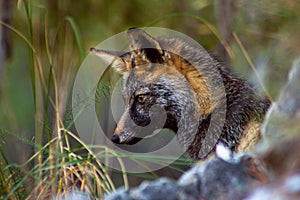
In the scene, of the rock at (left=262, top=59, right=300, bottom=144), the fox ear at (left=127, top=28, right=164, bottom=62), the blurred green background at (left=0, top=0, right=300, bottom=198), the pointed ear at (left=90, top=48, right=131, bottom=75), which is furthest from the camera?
the blurred green background at (left=0, top=0, right=300, bottom=198)

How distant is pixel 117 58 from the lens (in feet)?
11.4

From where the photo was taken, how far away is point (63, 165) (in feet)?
8.00

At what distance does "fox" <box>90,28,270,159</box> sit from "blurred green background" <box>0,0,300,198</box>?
0.71 feet

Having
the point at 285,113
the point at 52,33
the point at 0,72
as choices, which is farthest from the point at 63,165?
the point at 52,33

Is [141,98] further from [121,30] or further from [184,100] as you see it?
[121,30]

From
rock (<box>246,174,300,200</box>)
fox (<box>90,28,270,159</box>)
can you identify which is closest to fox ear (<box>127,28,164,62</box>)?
fox (<box>90,28,270,159</box>)

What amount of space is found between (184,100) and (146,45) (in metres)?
0.34

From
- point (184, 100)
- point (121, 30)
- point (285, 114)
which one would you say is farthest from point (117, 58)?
point (121, 30)

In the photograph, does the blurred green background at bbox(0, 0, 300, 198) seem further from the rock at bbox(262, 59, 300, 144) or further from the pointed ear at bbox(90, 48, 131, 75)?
the rock at bbox(262, 59, 300, 144)

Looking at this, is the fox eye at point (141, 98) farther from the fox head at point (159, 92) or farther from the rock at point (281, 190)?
the rock at point (281, 190)

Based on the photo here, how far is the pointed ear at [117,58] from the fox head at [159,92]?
39mm

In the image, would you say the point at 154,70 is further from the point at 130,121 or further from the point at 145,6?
the point at 145,6

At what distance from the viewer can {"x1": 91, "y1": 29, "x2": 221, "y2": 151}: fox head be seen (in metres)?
3.27

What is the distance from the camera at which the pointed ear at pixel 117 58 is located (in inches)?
136
